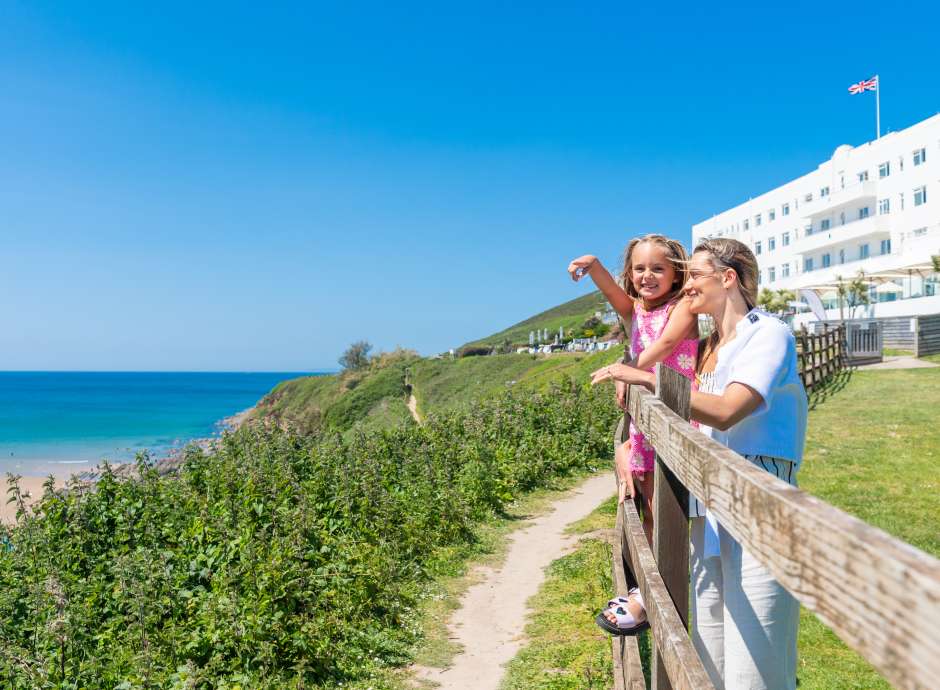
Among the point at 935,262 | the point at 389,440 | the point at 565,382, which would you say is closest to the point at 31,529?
the point at 389,440

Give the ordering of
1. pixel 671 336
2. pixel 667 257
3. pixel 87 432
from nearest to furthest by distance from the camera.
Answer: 1. pixel 671 336
2. pixel 667 257
3. pixel 87 432

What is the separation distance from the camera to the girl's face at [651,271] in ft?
12.9

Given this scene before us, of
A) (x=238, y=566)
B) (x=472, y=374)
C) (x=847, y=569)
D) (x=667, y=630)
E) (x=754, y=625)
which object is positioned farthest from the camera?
(x=472, y=374)

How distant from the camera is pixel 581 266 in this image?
4.24m

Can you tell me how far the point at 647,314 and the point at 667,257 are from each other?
0.35 m

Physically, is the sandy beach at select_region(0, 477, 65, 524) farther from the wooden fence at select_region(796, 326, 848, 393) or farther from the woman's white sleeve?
the wooden fence at select_region(796, 326, 848, 393)

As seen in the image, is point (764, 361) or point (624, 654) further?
point (624, 654)

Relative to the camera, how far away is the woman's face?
9.73 feet

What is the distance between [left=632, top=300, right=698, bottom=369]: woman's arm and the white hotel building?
31028 millimetres

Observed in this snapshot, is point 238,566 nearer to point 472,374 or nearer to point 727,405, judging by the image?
point 727,405

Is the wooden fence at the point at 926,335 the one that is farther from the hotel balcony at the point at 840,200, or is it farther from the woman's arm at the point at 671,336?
the woman's arm at the point at 671,336

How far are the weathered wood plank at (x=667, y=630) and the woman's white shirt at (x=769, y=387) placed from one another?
57 centimetres

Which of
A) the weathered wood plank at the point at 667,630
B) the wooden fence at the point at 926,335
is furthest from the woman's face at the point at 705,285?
the wooden fence at the point at 926,335

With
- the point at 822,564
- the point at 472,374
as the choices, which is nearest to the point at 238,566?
the point at 822,564
